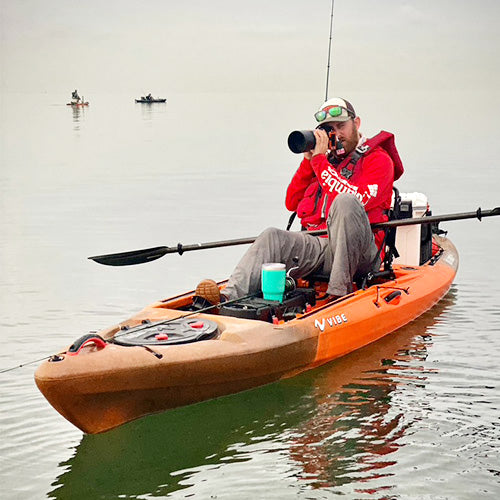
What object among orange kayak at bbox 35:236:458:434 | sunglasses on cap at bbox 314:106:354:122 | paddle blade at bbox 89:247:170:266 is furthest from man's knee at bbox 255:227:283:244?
sunglasses on cap at bbox 314:106:354:122

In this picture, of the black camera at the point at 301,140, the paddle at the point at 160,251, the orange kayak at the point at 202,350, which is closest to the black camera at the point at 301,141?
the black camera at the point at 301,140

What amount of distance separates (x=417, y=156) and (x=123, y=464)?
18505 millimetres

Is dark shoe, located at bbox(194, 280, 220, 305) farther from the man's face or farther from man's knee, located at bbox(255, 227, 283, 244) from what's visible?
the man's face

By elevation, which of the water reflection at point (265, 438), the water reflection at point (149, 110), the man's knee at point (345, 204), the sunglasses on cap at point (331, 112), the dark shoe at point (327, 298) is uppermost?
the water reflection at point (149, 110)

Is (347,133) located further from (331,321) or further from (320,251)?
(331,321)

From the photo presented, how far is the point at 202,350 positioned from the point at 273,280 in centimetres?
108

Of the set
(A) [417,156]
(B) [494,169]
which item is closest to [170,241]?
(B) [494,169]

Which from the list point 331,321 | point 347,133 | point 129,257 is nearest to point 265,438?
point 331,321

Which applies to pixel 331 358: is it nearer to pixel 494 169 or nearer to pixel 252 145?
pixel 494 169

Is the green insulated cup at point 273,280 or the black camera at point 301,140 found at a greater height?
the black camera at point 301,140

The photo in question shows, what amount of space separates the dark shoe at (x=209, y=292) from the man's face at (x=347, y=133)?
5.38ft

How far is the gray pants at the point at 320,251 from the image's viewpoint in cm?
660

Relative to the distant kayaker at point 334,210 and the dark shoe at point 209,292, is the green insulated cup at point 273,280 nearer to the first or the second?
the distant kayaker at point 334,210

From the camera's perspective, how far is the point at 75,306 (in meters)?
8.37
